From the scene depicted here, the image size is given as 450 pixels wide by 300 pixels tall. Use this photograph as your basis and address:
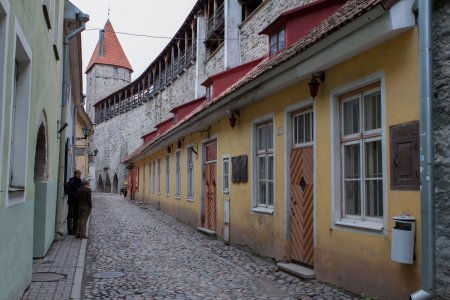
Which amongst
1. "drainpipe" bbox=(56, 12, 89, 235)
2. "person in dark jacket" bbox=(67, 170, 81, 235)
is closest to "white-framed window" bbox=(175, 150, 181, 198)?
"person in dark jacket" bbox=(67, 170, 81, 235)

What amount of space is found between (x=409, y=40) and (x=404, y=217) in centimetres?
179

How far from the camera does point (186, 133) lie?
47.6 feet

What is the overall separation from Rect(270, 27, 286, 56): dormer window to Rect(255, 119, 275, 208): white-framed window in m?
2.25

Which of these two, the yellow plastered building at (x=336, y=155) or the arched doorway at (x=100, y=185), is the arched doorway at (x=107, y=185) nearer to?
the arched doorway at (x=100, y=185)

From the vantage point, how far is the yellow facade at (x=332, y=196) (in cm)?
504

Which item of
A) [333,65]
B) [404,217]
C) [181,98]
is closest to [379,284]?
[404,217]

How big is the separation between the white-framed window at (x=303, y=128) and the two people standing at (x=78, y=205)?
5464mm

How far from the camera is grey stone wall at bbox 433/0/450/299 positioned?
14.6 feet

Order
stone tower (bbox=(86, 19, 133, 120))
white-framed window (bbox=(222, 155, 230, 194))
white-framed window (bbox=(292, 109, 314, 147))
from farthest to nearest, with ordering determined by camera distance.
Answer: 1. stone tower (bbox=(86, 19, 133, 120))
2. white-framed window (bbox=(222, 155, 230, 194))
3. white-framed window (bbox=(292, 109, 314, 147))

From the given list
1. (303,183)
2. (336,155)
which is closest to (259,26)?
(303,183)

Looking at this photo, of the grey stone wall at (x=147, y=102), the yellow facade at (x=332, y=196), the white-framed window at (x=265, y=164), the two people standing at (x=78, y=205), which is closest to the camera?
the yellow facade at (x=332, y=196)

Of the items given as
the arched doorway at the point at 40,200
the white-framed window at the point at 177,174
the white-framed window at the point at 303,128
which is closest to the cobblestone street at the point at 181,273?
the arched doorway at the point at 40,200

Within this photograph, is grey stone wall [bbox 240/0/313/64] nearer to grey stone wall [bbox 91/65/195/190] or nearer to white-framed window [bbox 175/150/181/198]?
white-framed window [bbox 175/150/181/198]

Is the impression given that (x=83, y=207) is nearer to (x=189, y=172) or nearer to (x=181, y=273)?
(x=181, y=273)
